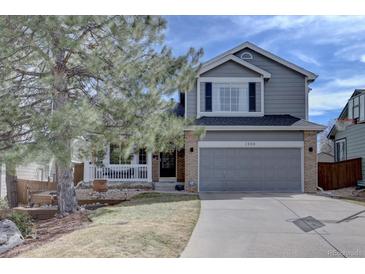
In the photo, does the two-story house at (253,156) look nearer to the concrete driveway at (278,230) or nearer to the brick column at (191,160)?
the brick column at (191,160)

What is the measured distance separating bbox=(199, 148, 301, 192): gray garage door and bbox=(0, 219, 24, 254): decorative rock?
8.87m

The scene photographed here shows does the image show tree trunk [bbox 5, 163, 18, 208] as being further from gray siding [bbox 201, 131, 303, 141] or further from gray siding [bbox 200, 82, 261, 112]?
gray siding [bbox 200, 82, 261, 112]

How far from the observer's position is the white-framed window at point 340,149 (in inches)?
953

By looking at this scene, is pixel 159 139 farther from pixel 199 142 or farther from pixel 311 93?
pixel 311 93

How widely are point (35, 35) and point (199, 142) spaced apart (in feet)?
30.4

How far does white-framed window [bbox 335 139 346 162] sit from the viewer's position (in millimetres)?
24208

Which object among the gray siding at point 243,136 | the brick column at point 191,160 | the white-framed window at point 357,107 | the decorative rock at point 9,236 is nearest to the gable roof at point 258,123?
the gray siding at point 243,136

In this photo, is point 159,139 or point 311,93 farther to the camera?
point 311,93

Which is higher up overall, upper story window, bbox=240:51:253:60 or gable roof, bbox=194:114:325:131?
upper story window, bbox=240:51:253:60

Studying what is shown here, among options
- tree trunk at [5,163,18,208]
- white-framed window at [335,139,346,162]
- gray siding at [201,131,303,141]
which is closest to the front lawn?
tree trunk at [5,163,18,208]

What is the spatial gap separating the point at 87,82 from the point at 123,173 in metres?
8.49

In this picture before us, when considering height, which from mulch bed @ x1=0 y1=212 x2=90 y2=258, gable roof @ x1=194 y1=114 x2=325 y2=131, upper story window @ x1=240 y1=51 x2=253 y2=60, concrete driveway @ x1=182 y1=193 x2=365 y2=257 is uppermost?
upper story window @ x1=240 y1=51 x2=253 y2=60
